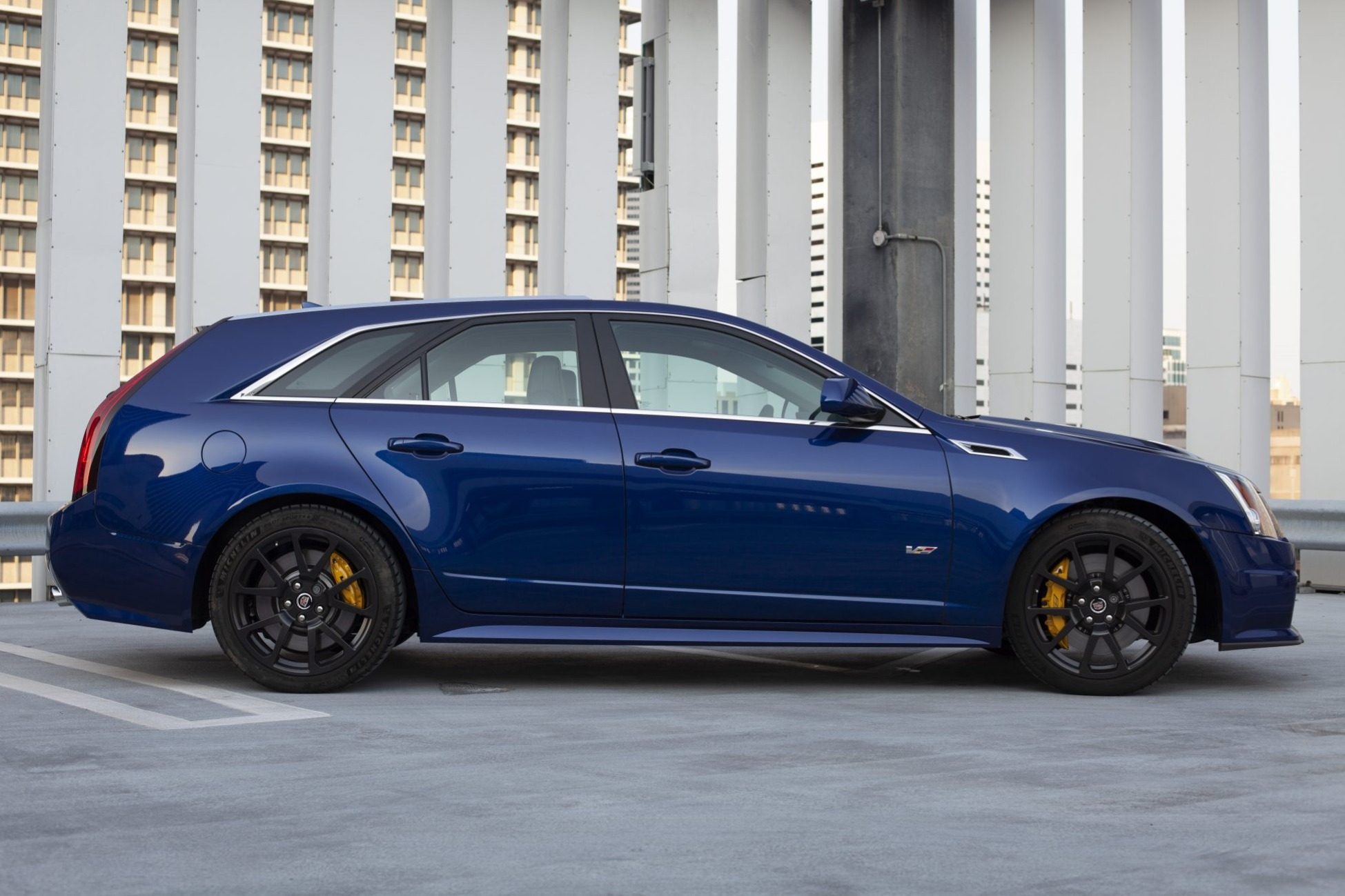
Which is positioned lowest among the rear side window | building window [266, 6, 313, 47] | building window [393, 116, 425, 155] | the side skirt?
the side skirt

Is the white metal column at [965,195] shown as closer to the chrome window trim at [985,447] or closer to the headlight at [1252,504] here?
the headlight at [1252,504]

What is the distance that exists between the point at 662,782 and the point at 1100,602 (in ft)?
7.71

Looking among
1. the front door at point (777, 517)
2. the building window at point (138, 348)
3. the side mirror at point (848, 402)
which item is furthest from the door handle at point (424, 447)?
the building window at point (138, 348)

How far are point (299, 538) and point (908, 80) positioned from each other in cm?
683

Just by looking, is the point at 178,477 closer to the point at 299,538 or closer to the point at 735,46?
the point at 299,538

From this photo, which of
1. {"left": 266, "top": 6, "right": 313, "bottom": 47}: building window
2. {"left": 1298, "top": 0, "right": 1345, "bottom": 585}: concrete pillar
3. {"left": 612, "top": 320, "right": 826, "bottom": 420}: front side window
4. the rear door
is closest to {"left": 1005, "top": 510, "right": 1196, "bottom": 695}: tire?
{"left": 612, "top": 320, "right": 826, "bottom": 420}: front side window

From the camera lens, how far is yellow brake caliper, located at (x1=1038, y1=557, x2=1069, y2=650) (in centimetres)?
566

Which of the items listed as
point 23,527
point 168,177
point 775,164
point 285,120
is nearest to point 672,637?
point 23,527

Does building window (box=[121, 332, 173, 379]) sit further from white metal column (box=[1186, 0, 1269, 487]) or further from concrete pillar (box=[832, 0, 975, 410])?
concrete pillar (box=[832, 0, 975, 410])

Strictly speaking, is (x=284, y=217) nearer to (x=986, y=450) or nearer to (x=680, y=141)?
(x=680, y=141)

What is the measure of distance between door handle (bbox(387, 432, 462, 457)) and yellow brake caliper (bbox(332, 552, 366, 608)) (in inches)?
17.6

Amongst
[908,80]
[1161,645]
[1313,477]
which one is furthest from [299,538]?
[1313,477]

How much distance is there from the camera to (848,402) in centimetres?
552

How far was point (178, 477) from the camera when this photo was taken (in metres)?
5.53
